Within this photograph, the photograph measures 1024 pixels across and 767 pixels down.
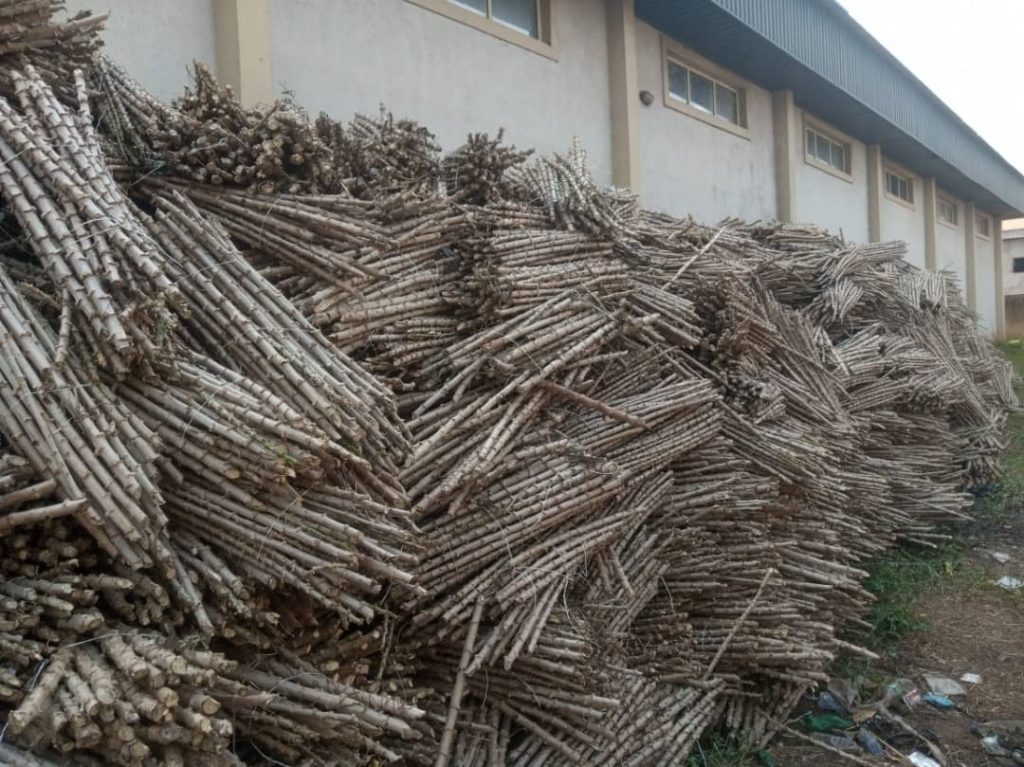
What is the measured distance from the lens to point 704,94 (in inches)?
461

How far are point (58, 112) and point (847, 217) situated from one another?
15.3 metres

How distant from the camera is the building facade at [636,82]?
5.71 meters

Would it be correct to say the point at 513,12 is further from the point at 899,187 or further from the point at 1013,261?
the point at 1013,261

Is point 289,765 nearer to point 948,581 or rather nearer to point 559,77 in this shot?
point 948,581

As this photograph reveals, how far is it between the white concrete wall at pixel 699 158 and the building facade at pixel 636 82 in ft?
0.10

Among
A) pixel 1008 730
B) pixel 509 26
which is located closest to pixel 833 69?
pixel 509 26

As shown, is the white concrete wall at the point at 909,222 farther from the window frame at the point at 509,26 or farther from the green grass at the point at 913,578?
the window frame at the point at 509,26

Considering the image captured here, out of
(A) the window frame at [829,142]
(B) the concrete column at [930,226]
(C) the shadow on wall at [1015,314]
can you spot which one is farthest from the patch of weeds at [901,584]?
→ (C) the shadow on wall at [1015,314]

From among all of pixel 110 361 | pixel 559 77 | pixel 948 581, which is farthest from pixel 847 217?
pixel 110 361

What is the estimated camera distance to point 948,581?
7.28 metres

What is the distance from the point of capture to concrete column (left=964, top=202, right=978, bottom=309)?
23688 millimetres

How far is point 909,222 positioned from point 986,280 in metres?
8.02

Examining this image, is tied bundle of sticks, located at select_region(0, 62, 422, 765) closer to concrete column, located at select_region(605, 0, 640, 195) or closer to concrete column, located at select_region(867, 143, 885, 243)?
concrete column, located at select_region(605, 0, 640, 195)

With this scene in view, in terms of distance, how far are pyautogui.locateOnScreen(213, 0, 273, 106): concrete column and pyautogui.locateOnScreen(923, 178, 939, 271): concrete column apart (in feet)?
62.3
